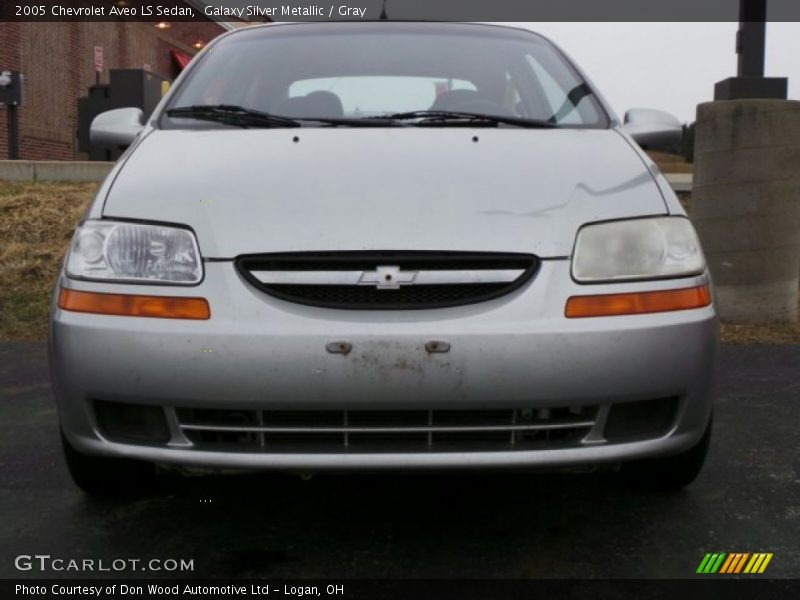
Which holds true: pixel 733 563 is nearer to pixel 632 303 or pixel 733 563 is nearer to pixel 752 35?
pixel 632 303

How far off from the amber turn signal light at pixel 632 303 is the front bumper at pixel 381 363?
0.02 meters

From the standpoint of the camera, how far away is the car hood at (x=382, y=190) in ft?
7.30

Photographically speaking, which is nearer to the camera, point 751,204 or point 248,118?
point 248,118

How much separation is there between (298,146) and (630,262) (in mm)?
999

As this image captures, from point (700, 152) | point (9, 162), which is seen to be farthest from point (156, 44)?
point (700, 152)

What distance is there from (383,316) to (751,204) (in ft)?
14.5

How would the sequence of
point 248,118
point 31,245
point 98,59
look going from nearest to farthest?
point 248,118, point 31,245, point 98,59

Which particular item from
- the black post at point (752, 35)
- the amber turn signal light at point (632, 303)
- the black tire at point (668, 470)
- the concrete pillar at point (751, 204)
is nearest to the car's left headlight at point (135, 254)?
the amber turn signal light at point (632, 303)

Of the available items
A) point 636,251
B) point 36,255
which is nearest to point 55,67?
point 36,255

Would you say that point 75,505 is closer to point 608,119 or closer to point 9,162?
point 608,119

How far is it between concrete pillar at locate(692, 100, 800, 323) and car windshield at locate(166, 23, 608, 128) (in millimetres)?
2678

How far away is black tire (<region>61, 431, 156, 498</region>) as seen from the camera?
8.68 feet

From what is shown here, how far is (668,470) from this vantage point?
276cm

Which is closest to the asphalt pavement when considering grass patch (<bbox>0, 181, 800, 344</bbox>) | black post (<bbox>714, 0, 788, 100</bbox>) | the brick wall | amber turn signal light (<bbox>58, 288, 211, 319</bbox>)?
amber turn signal light (<bbox>58, 288, 211, 319</bbox>)
